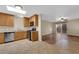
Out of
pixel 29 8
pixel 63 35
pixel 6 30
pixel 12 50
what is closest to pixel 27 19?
pixel 29 8

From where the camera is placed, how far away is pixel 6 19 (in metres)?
1.59

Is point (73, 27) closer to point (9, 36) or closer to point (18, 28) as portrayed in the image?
point (18, 28)

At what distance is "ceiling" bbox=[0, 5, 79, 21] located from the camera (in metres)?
1.44

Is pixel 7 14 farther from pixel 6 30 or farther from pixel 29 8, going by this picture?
pixel 29 8

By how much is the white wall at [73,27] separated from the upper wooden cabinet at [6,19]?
1088 mm

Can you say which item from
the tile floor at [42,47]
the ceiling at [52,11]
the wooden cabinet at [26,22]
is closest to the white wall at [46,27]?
the ceiling at [52,11]

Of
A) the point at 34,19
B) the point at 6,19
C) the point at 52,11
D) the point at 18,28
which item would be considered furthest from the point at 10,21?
the point at 52,11

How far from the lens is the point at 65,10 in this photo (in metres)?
1.46

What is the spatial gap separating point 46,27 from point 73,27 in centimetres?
50

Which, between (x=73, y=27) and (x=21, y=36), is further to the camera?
(x=21, y=36)
